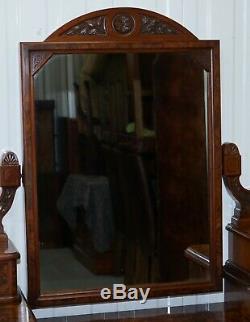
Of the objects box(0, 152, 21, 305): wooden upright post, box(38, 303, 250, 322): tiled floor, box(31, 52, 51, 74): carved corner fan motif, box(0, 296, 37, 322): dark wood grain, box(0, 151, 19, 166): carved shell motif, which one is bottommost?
box(38, 303, 250, 322): tiled floor

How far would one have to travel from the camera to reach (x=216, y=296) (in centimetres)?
179

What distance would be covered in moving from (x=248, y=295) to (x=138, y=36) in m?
0.71

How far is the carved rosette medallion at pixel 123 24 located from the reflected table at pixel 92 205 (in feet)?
1.23

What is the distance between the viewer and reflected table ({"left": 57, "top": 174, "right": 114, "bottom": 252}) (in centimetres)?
164

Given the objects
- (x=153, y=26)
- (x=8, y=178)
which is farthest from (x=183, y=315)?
(x=153, y=26)

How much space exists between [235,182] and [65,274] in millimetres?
505

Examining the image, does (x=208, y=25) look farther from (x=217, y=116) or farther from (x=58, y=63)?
(x=58, y=63)

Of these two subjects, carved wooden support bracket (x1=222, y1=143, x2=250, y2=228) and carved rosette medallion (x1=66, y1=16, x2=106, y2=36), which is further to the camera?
carved wooden support bracket (x1=222, y1=143, x2=250, y2=228)

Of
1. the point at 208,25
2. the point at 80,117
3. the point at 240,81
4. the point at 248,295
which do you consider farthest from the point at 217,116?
the point at 248,295

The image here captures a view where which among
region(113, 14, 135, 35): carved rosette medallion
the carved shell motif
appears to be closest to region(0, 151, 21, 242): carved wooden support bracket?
the carved shell motif

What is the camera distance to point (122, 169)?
5.49 ft

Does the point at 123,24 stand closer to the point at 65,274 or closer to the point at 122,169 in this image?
the point at 122,169

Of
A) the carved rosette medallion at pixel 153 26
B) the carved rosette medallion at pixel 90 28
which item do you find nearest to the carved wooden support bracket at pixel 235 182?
the carved rosette medallion at pixel 153 26

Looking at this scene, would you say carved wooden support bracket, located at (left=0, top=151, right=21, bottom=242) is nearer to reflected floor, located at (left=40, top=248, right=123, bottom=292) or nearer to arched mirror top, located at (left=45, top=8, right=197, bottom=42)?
reflected floor, located at (left=40, top=248, right=123, bottom=292)
